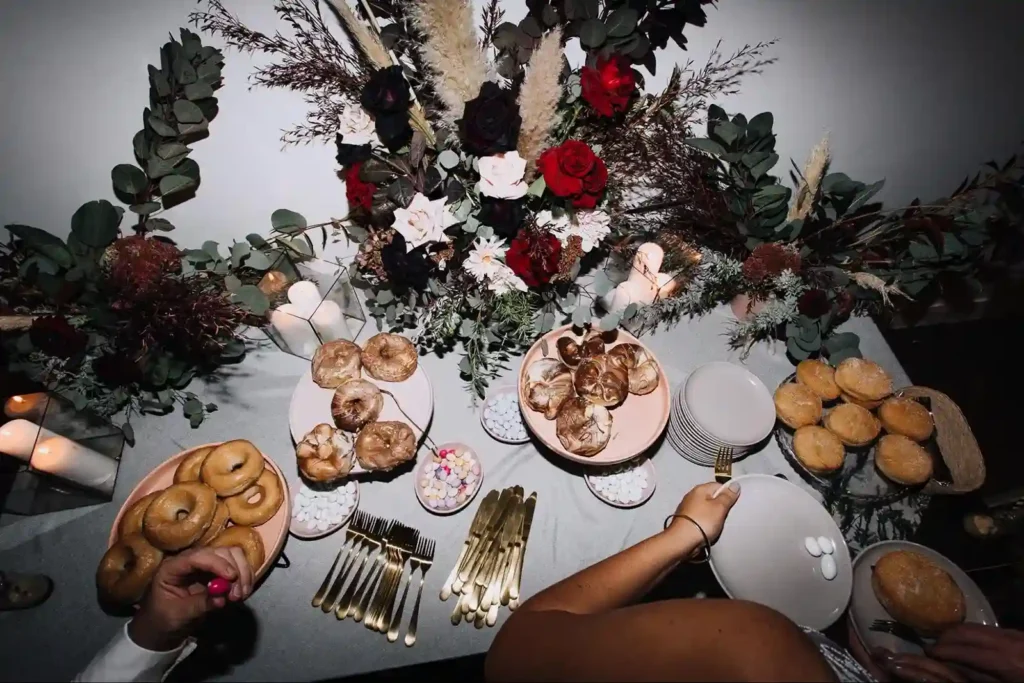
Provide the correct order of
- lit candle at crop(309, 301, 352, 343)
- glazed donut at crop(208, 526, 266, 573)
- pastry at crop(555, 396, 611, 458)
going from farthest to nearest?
lit candle at crop(309, 301, 352, 343)
pastry at crop(555, 396, 611, 458)
glazed donut at crop(208, 526, 266, 573)

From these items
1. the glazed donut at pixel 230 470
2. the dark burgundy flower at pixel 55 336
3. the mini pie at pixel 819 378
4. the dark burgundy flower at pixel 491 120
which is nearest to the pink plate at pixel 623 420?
the mini pie at pixel 819 378

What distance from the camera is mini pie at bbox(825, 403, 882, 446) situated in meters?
1.14

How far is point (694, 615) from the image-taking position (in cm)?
80

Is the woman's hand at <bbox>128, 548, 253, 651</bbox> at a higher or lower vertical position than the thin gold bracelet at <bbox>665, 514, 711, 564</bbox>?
lower

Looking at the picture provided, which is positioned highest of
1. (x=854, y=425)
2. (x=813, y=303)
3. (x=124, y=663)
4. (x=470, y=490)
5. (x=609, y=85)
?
(x=609, y=85)

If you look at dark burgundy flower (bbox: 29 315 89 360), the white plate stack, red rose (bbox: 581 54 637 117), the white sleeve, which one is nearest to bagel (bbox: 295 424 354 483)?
the white sleeve

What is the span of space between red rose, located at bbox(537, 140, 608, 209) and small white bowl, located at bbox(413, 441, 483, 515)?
22.5 inches

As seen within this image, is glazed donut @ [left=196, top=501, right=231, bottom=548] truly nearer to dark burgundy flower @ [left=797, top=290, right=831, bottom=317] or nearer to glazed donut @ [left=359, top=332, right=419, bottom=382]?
glazed donut @ [left=359, top=332, right=419, bottom=382]

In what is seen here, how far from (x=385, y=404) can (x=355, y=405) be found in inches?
3.5

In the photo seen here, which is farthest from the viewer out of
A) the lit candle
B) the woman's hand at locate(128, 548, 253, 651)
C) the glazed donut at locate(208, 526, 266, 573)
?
the lit candle

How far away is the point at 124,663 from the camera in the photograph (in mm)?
900

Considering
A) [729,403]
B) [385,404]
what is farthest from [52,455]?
[729,403]

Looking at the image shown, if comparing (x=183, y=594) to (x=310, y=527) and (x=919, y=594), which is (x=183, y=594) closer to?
(x=310, y=527)

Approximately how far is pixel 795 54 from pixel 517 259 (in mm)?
880
